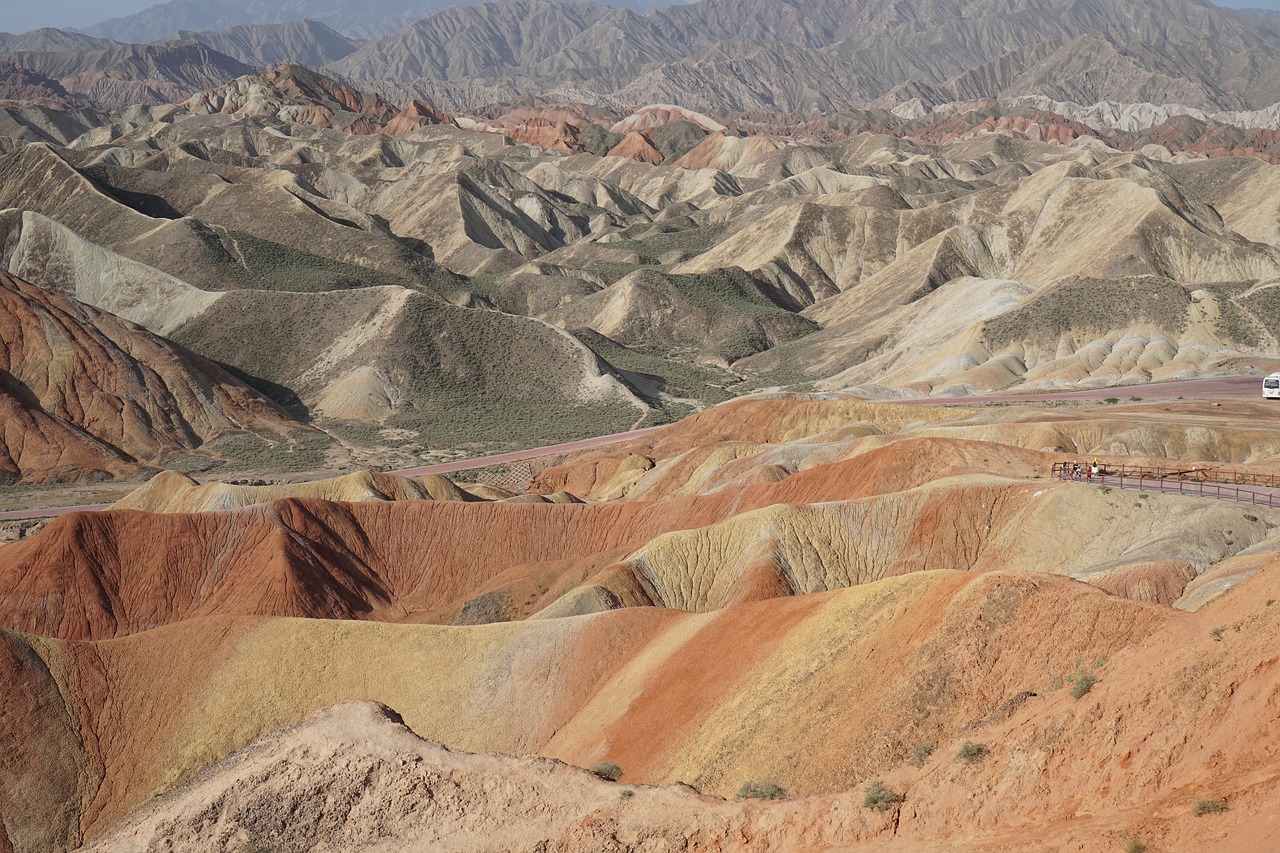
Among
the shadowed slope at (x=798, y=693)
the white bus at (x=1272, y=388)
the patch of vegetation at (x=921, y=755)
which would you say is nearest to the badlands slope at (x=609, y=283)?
the white bus at (x=1272, y=388)

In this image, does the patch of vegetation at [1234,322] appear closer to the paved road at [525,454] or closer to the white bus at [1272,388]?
the white bus at [1272,388]

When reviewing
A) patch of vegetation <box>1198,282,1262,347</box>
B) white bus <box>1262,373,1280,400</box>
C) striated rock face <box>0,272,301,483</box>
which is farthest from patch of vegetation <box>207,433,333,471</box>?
patch of vegetation <box>1198,282,1262,347</box>

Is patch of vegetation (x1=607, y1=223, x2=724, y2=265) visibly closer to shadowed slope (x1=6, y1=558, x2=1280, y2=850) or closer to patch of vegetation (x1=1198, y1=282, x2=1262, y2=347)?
patch of vegetation (x1=1198, y1=282, x2=1262, y2=347)

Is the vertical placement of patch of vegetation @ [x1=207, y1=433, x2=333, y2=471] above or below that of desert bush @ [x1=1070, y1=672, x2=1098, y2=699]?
below

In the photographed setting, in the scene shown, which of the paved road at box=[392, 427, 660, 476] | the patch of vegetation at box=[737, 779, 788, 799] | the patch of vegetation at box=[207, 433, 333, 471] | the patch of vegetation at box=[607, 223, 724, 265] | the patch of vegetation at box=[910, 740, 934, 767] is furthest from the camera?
the patch of vegetation at box=[607, 223, 724, 265]

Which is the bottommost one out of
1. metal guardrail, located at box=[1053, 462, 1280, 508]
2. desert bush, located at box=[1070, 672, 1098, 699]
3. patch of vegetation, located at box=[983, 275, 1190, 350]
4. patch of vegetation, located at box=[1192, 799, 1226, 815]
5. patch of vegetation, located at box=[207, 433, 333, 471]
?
patch of vegetation, located at box=[983, 275, 1190, 350]

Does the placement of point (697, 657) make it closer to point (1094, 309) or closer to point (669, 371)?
point (1094, 309)
